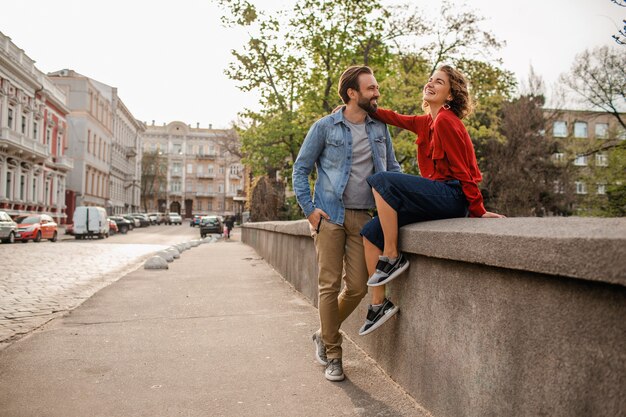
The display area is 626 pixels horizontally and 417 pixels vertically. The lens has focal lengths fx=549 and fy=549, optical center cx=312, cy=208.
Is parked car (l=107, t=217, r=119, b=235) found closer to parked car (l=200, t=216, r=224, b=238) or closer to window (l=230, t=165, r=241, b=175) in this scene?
parked car (l=200, t=216, r=224, b=238)

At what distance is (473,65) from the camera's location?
27.7 m

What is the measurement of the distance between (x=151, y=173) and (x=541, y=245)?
300 ft

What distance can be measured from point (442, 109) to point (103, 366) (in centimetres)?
293

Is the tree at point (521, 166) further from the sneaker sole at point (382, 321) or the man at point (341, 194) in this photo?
the sneaker sole at point (382, 321)

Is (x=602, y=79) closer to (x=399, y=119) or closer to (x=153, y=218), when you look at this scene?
(x=399, y=119)

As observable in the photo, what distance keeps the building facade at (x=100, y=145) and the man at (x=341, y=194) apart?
183 feet

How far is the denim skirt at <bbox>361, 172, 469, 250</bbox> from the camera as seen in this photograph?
3.16m

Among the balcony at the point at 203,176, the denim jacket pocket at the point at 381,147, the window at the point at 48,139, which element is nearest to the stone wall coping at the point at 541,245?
the denim jacket pocket at the point at 381,147

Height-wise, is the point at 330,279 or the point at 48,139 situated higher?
the point at 48,139

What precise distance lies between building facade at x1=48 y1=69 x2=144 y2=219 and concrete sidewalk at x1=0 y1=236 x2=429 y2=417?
2100 inches

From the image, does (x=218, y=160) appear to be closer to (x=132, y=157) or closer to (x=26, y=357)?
(x=132, y=157)

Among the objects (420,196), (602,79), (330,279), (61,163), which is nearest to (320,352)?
(330,279)

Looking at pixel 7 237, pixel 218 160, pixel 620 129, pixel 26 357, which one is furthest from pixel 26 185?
pixel 218 160

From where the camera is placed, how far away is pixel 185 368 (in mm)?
3877
